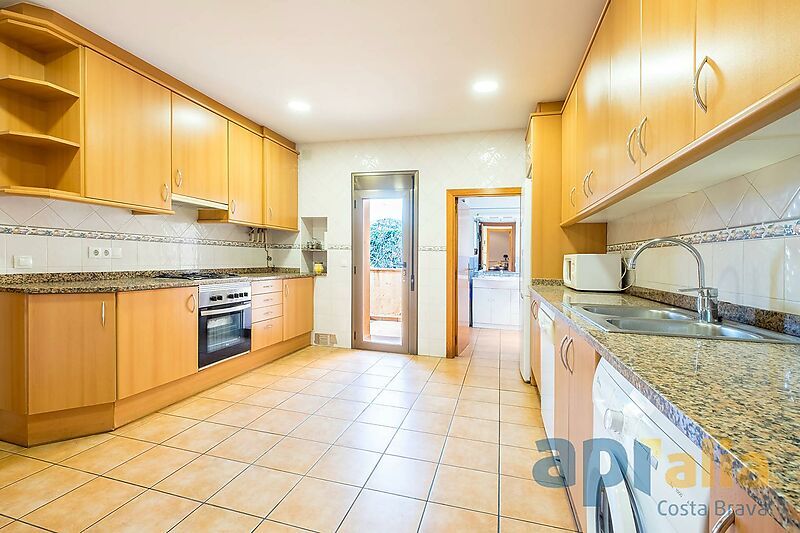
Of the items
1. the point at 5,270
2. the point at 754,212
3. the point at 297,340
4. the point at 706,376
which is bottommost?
the point at 297,340

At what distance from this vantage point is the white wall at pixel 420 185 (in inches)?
161

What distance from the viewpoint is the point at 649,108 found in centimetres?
136

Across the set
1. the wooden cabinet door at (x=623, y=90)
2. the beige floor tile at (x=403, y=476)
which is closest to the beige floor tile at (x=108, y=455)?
the beige floor tile at (x=403, y=476)

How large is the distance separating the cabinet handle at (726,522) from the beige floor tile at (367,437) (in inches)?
74.8

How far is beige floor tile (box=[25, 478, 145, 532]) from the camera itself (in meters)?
1.55

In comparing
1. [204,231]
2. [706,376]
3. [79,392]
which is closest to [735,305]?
[706,376]

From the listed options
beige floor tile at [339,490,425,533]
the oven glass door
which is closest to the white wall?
the oven glass door

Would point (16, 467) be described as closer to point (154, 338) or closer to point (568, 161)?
point (154, 338)

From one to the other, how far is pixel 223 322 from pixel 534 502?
8.79ft

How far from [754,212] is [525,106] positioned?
2431mm

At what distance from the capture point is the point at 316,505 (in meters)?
1.68

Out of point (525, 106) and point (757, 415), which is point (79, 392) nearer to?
point (757, 415)

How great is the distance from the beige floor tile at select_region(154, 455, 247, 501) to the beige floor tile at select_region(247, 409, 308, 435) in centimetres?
39

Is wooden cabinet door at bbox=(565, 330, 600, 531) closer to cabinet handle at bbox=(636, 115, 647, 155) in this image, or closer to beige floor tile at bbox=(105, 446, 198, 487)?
cabinet handle at bbox=(636, 115, 647, 155)
